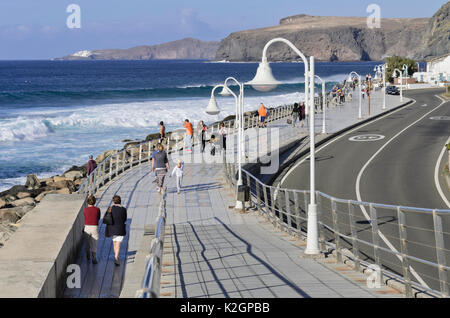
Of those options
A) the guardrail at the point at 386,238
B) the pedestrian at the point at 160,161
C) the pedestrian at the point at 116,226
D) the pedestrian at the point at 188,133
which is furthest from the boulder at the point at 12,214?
the pedestrian at the point at 116,226

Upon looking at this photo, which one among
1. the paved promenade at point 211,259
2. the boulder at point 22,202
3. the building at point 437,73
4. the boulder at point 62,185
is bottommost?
the boulder at point 22,202

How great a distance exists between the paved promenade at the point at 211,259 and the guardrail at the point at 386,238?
463 mm

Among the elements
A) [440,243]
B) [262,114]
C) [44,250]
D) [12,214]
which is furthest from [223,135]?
[440,243]

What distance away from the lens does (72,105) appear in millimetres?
104875

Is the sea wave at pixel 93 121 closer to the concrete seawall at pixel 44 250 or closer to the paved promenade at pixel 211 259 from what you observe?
the paved promenade at pixel 211 259

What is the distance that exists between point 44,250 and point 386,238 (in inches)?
401

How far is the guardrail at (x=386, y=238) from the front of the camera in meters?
10.3

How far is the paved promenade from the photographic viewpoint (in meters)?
10.8

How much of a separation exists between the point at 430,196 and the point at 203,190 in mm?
8530

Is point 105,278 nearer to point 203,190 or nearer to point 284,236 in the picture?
point 284,236

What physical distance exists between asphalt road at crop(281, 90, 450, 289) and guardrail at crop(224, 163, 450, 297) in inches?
1.9
